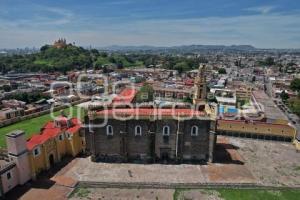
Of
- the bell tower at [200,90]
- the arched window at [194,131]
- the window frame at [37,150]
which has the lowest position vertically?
the window frame at [37,150]

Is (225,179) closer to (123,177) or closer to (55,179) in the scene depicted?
(123,177)

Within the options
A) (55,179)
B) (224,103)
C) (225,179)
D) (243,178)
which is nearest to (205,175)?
(225,179)

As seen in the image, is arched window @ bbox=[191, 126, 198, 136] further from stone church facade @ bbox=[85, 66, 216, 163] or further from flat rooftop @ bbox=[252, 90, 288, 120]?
flat rooftop @ bbox=[252, 90, 288, 120]

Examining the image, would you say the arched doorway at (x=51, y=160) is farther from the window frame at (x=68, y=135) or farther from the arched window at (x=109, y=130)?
the arched window at (x=109, y=130)

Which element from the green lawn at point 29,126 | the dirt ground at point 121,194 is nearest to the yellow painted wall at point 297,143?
the dirt ground at point 121,194

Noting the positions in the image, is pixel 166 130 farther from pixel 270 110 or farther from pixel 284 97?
pixel 284 97

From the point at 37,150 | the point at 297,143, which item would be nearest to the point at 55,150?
the point at 37,150
